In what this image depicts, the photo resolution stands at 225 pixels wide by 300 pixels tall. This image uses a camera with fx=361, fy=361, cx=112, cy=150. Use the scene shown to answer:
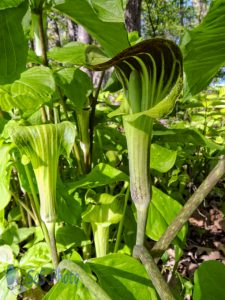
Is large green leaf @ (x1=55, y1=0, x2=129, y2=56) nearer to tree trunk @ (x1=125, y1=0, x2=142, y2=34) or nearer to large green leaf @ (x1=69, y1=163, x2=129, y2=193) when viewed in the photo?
large green leaf @ (x1=69, y1=163, x2=129, y2=193)

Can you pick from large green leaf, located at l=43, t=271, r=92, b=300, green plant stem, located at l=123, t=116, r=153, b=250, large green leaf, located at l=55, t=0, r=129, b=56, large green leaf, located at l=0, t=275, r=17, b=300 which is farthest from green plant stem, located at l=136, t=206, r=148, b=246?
large green leaf, located at l=0, t=275, r=17, b=300

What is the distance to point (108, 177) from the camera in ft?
2.75

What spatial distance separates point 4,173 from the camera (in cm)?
78

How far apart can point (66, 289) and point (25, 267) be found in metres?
0.38

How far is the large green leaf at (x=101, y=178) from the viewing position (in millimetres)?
820

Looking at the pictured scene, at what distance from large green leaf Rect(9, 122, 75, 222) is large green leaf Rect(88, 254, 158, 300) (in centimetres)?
17

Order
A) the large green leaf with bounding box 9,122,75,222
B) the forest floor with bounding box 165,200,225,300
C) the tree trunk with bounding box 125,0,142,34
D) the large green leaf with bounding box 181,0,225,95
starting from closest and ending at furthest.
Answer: the large green leaf with bounding box 181,0,225,95 < the large green leaf with bounding box 9,122,75,222 < the forest floor with bounding box 165,200,225,300 < the tree trunk with bounding box 125,0,142,34

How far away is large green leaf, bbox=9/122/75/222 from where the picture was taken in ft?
2.25

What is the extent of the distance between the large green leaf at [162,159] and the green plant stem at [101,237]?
0.20 metres

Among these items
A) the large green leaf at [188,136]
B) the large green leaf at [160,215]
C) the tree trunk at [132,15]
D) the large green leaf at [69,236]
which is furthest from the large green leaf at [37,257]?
the tree trunk at [132,15]

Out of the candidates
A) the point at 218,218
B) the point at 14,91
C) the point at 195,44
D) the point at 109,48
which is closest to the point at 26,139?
the point at 14,91

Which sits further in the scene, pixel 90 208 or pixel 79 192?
pixel 79 192

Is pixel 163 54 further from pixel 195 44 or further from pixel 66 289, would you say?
pixel 66 289

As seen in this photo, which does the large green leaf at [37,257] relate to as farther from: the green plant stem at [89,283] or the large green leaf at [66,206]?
the green plant stem at [89,283]
